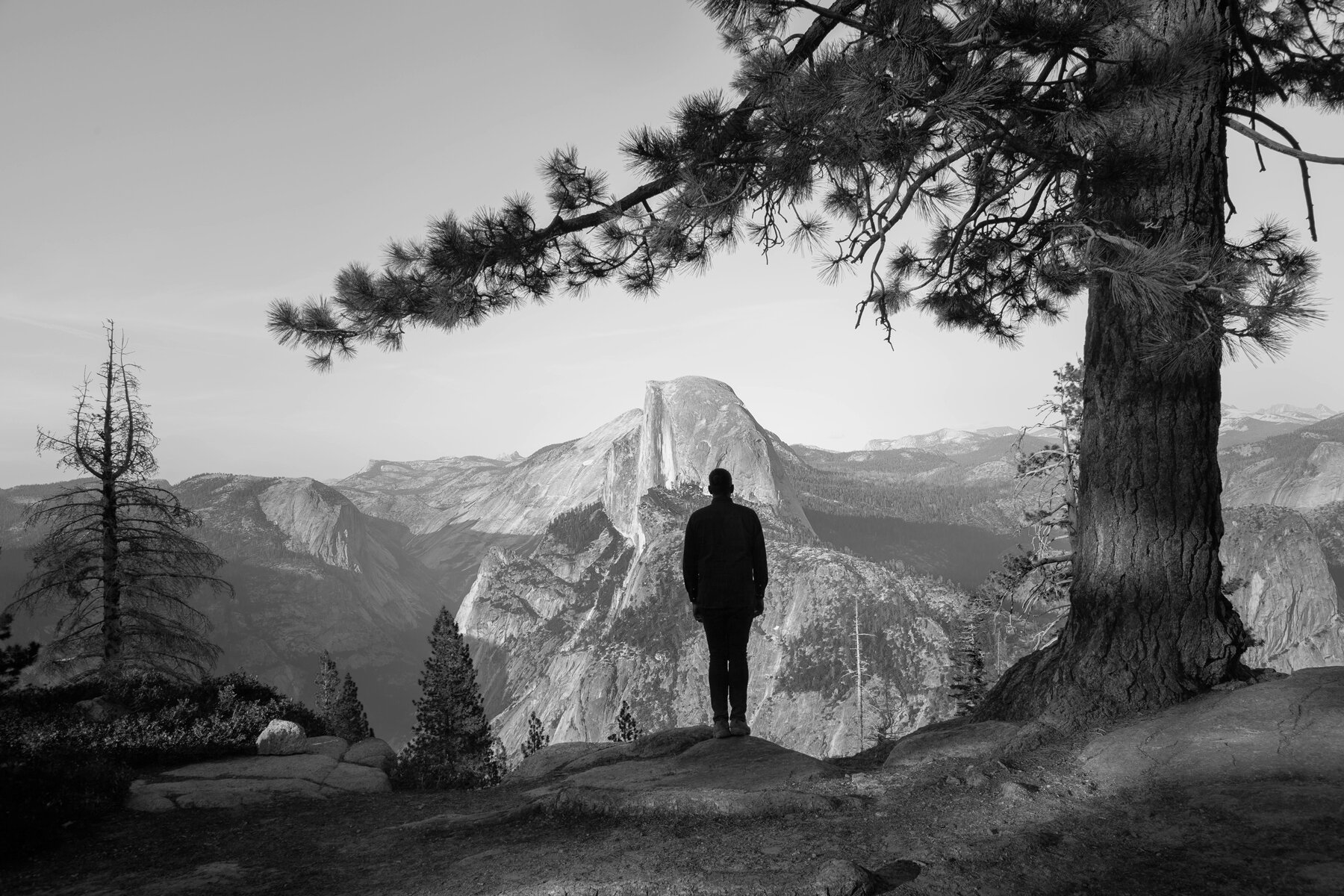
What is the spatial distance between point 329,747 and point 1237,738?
11078 mm

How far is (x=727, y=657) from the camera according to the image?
7.05 metres

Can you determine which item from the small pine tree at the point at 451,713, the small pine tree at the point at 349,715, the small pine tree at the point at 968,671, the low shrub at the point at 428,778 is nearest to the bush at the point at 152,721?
the low shrub at the point at 428,778

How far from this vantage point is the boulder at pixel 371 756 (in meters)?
10.4

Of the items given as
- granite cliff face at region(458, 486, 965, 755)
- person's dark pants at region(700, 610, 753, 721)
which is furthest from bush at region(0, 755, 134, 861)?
granite cliff face at region(458, 486, 965, 755)

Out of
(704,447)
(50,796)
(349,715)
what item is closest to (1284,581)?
(704,447)

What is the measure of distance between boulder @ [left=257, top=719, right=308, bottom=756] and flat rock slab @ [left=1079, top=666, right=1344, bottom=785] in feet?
34.6

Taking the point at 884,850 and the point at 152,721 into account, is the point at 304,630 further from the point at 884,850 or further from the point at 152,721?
the point at 884,850

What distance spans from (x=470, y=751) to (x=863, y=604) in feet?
265

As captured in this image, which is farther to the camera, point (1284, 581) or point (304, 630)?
point (304, 630)

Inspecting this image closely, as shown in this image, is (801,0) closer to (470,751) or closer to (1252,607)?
(470,751)

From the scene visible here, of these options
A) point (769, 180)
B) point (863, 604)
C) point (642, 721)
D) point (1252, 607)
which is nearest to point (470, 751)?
point (769, 180)

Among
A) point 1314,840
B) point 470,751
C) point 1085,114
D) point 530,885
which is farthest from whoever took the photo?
point 470,751

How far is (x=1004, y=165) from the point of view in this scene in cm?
742

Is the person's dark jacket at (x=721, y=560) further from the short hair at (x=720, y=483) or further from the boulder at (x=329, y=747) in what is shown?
the boulder at (x=329, y=747)
